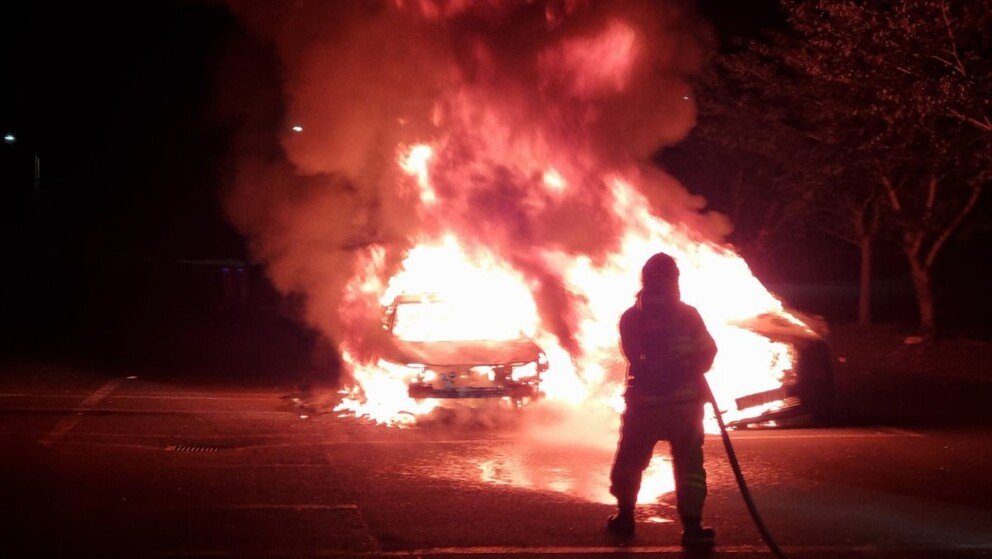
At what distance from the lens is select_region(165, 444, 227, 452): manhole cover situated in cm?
959

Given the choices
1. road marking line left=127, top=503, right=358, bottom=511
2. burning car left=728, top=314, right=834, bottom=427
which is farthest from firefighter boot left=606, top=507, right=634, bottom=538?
burning car left=728, top=314, right=834, bottom=427

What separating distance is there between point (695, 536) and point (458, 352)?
4834 mm

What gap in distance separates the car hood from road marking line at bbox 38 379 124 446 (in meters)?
3.25

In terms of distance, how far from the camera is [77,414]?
11547 millimetres

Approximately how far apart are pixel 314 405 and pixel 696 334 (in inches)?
268

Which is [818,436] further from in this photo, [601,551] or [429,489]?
[601,551]

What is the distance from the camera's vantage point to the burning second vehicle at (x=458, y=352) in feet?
34.9

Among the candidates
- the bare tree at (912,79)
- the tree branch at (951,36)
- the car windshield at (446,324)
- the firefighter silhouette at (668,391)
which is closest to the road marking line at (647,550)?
the firefighter silhouette at (668,391)

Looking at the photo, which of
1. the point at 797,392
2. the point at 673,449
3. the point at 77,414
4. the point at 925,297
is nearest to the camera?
the point at 673,449

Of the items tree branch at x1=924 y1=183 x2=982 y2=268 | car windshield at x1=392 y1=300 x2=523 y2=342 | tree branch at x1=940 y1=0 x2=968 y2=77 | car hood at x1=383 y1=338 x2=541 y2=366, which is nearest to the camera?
car hood at x1=383 y1=338 x2=541 y2=366

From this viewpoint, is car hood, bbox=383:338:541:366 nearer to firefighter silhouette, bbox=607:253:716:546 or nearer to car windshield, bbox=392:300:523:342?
car windshield, bbox=392:300:523:342

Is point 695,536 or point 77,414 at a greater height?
point 77,414

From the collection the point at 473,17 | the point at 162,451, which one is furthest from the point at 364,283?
the point at 162,451

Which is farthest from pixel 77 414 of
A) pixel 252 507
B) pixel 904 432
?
pixel 904 432
